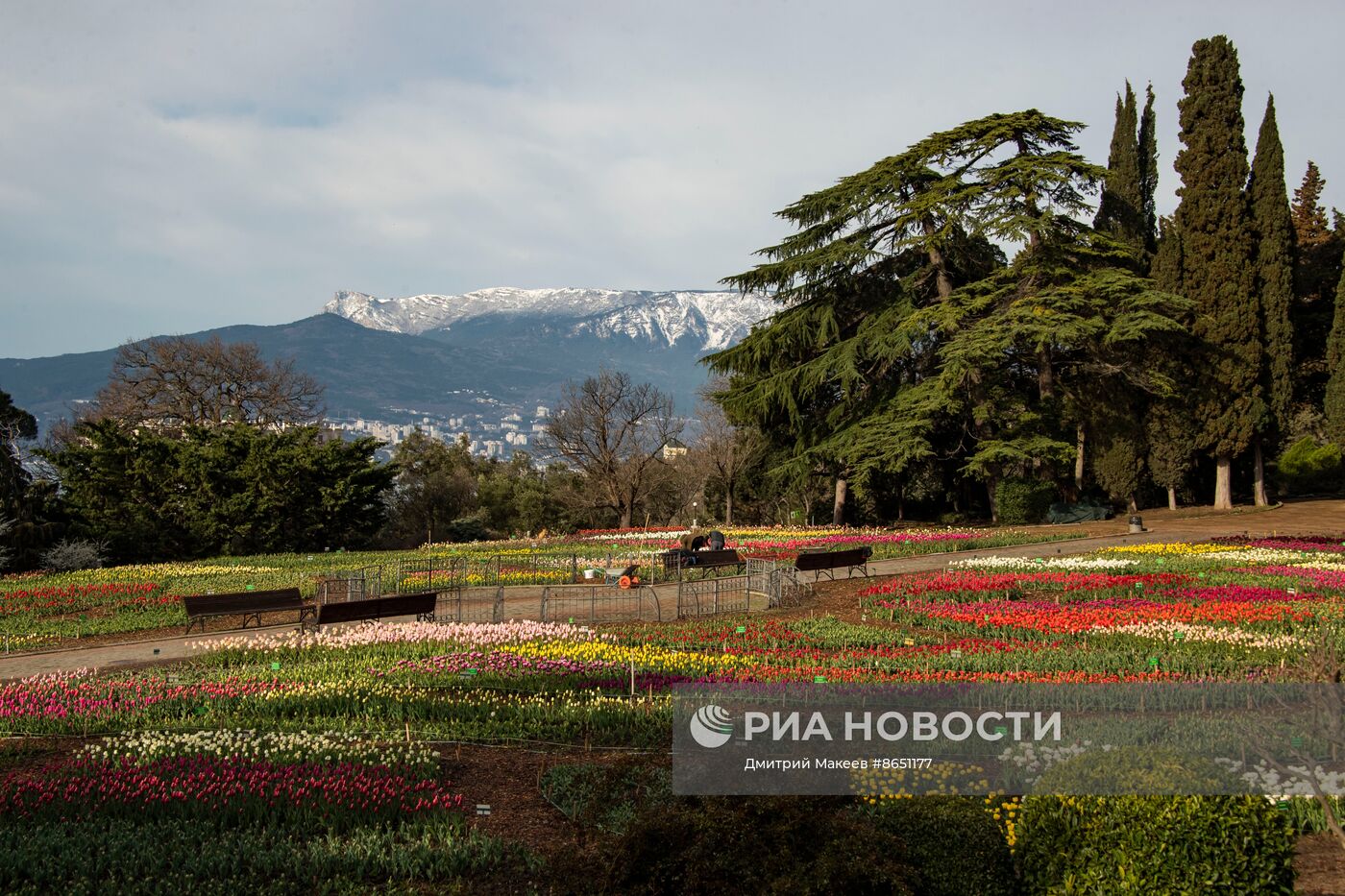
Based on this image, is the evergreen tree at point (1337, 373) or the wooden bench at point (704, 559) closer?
the wooden bench at point (704, 559)

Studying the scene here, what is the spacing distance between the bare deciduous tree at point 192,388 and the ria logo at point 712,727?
41084mm

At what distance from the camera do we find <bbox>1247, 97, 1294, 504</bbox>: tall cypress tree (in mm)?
31531

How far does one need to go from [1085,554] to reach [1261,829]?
61.1ft

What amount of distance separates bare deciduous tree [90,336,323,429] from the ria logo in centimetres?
4108

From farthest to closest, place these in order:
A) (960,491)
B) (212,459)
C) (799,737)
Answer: (960,491) → (212,459) → (799,737)

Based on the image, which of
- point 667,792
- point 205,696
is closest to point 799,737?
point 667,792

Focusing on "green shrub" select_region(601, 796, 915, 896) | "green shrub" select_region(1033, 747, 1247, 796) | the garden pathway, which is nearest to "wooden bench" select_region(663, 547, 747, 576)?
the garden pathway

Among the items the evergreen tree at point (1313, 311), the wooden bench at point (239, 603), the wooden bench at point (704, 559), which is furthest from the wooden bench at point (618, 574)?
the evergreen tree at point (1313, 311)

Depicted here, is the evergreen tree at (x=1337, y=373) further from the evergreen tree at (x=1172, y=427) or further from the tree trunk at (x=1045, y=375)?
the tree trunk at (x=1045, y=375)

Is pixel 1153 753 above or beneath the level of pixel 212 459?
beneath

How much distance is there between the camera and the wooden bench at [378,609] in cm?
1325

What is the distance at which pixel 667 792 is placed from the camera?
634 cm

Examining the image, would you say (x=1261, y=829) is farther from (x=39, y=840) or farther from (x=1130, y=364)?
(x=1130, y=364)

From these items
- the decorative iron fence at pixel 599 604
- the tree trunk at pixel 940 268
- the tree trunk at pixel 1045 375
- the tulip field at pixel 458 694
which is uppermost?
the tree trunk at pixel 940 268
